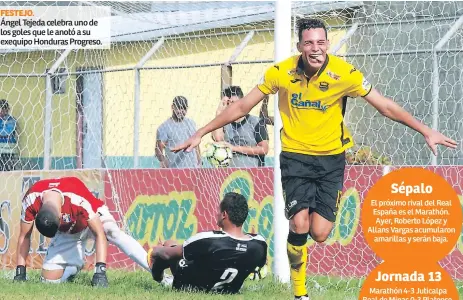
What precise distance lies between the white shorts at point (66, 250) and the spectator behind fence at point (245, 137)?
203cm

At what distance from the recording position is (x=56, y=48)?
15.8m

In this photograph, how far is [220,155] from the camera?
1340 centimetres

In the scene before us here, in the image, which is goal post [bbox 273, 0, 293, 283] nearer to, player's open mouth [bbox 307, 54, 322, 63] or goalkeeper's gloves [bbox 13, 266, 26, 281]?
player's open mouth [bbox 307, 54, 322, 63]

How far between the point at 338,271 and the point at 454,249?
1.26 m

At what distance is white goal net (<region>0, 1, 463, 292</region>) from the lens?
12.5 metres

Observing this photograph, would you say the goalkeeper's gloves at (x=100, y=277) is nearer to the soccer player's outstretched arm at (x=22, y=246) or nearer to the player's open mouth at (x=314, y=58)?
the soccer player's outstretched arm at (x=22, y=246)

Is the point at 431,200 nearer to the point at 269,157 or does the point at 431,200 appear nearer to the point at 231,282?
the point at 231,282

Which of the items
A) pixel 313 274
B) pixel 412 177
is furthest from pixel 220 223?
pixel 313 274

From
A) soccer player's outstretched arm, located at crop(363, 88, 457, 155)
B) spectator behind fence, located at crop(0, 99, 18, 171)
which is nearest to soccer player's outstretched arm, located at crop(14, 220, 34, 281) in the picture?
soccer player's outstretched arm, located at crop(363, 88, 457, 155)

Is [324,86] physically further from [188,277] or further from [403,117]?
[188,277]

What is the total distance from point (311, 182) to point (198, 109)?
574 cm

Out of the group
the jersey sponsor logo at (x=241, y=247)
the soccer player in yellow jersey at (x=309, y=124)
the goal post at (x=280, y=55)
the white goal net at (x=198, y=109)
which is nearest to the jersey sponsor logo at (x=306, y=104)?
the soccer player in yellow jersey at (x=309, y=124)

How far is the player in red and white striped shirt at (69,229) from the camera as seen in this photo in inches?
438

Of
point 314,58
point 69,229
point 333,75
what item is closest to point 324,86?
point 333,75
